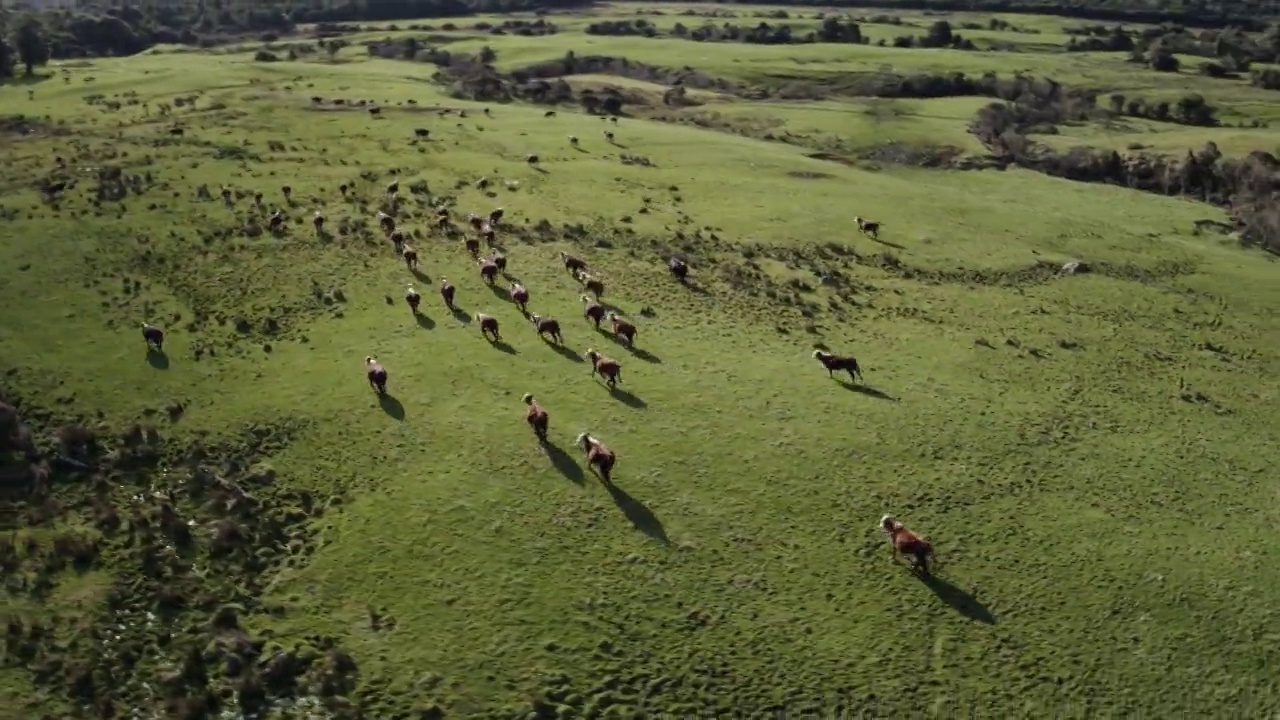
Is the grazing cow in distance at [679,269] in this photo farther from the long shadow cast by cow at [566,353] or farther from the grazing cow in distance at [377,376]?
the grazing cow in distance at [377,376]

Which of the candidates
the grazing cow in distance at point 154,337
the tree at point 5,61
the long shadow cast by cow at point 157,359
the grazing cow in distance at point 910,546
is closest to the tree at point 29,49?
the tree at point 5,61

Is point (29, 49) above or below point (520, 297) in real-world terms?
above

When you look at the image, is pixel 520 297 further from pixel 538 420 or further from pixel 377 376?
pixel 538 420

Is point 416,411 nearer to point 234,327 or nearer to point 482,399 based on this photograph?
point 482,399

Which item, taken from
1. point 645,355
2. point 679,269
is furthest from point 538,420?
point 679,269

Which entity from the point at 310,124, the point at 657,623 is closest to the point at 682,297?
the point at 657,623

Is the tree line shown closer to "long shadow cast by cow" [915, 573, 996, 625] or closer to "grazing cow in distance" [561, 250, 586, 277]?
"grazing cow in distance" [561, 250, 586, 277]
